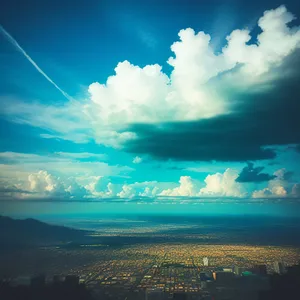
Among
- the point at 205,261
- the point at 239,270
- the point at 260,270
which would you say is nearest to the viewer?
the point at 260,270

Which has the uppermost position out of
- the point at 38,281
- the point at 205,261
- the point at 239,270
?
the point at 205,261

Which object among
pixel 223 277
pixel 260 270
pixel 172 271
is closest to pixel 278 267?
pixel 260 270

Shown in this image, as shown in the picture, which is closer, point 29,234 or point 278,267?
point 278,267

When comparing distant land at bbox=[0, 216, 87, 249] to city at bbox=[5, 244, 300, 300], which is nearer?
city at bbox=[5, 244, 300, 300]

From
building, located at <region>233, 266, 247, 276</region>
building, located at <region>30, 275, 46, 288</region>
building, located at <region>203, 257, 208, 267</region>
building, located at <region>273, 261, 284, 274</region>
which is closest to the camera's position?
building, located at <region>30, 275, 46, 288</region>

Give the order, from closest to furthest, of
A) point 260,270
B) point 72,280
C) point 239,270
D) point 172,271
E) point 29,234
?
point 72,280 → point 260,270 → point 239,270 → point 172,271 → point 29,234

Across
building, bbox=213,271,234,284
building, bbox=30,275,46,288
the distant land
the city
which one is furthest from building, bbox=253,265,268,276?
the distant land

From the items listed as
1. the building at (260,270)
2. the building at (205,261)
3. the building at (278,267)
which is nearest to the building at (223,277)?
the building at (260,270)

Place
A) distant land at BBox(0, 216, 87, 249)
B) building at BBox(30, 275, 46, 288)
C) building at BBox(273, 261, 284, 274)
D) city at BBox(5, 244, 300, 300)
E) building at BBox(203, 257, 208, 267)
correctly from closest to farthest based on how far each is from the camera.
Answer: city at BBox(5, 244, 300, 300) < building at BBox(30, 275, 46, 288) < building at BBox(273, 261, 284, 274) < building at BBox(203, 257, 208, 267) < distant land at BBox(0, 216, 87, 249)

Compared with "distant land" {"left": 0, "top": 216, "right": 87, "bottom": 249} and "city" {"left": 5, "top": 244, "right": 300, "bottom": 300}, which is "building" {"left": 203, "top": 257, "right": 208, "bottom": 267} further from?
"distant land" {"left": 0, "top": 216, "right": 87, "bottom": 249}

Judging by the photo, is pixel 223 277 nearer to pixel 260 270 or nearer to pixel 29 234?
pixel 260 270

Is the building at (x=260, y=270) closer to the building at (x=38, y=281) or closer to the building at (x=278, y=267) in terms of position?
the building at (x=278, y=267)
